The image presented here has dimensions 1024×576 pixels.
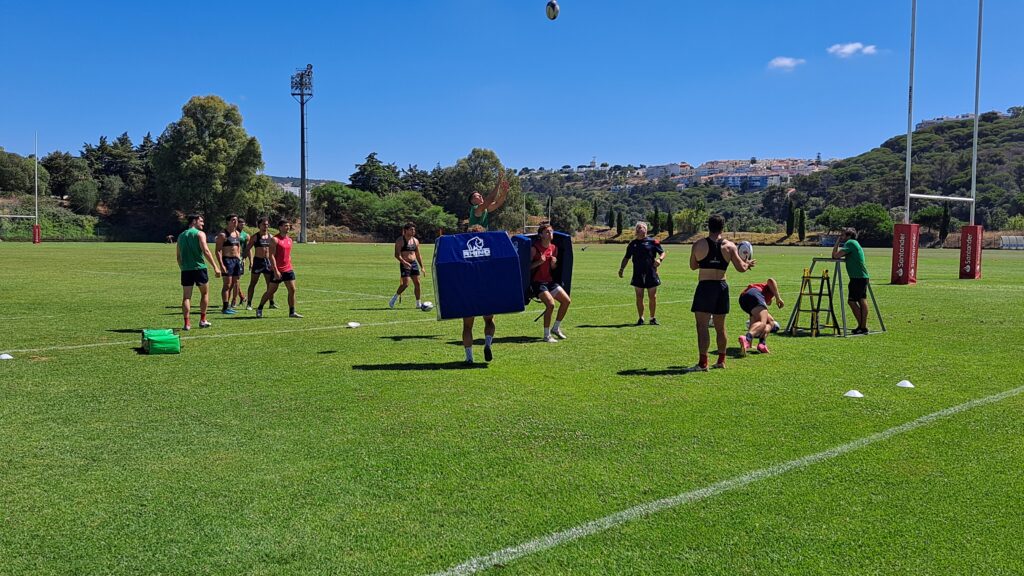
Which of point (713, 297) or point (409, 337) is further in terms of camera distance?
point (409, 337)

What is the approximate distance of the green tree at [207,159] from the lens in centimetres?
8381

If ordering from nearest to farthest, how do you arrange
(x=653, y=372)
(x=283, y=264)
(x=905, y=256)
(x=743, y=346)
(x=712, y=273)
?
(x=712, y=273), (x=653, y=372), (x=743, y=346), (x=283, y=264), (x=905, y=256)

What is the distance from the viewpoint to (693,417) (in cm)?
747

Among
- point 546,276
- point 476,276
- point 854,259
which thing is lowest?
point 546,276

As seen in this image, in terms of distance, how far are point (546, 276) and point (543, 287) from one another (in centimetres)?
23

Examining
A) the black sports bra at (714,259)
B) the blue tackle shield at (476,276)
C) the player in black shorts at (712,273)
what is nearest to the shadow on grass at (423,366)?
the blue tackle shield at (476,276)

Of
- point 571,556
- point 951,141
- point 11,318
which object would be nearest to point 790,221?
point 951,141

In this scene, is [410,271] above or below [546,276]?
below

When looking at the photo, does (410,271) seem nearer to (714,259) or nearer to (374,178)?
(714,259)

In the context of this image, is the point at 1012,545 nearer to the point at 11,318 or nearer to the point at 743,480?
the point at 743,480

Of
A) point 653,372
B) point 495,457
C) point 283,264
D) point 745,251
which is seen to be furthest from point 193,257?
point 495,457

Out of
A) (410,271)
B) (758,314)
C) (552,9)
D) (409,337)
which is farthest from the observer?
(552,9)

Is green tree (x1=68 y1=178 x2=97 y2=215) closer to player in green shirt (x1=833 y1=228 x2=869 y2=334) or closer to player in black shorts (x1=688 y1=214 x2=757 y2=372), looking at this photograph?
player in green shirt (x1=833 y1=228 x2=869 y2=334)

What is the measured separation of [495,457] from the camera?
615 centimetres
